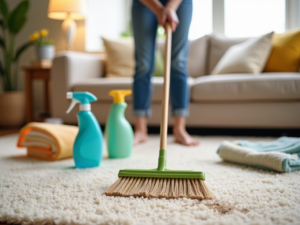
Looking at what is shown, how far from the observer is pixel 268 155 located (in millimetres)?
1036

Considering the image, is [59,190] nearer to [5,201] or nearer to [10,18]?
[5,201]

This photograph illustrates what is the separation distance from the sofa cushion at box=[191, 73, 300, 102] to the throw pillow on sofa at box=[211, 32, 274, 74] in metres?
0.27

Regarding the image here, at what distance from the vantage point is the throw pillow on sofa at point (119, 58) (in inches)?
104

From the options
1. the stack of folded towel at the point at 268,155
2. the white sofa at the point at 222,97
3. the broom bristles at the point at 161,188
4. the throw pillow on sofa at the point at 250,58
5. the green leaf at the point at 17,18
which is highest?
the green leaf at the point at 17,18

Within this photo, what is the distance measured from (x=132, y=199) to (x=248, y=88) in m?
1.38

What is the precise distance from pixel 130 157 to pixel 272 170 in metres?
0.60

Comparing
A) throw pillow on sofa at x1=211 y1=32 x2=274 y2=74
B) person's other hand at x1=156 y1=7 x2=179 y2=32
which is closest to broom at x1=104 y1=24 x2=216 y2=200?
person's other hand at x1=156 y1=7 x2=179 y2=32

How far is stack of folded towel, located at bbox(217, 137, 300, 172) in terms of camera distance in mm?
1008

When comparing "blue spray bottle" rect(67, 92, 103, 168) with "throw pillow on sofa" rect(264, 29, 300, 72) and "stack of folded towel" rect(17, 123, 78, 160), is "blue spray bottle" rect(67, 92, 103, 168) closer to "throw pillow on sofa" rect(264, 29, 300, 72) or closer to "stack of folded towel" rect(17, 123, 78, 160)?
"stack of folded towel" rect(17, 123, 78, 160)

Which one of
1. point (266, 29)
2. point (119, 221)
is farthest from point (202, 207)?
point (266, 29)

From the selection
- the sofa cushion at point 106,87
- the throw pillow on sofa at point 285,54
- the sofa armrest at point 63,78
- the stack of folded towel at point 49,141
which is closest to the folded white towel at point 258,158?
the stack of folded towel at point 49,141

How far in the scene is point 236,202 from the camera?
0.75 metres

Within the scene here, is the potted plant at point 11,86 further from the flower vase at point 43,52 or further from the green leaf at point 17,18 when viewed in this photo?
the flower vase at point 43,52

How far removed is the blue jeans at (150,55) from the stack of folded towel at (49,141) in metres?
0.50
